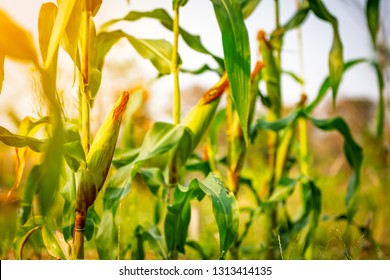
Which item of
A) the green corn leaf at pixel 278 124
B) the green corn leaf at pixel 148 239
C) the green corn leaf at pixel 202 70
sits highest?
the green corn leaf at pixel 202 70

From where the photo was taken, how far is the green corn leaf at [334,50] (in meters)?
0.91

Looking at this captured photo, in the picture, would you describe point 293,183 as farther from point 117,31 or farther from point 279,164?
point 117,31

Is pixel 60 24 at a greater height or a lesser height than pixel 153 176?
greater

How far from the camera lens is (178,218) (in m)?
0.85

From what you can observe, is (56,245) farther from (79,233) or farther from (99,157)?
(99,157)

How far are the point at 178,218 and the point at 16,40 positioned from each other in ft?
1.49

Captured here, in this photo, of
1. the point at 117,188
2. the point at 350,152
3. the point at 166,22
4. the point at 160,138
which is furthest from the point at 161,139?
the point at 350,152

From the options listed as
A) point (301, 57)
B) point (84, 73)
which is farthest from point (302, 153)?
point (84, 73)

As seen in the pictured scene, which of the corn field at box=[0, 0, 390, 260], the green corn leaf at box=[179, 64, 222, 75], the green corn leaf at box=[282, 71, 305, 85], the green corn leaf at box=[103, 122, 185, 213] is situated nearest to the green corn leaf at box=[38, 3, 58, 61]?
the corn field at box=[0, 0, 390, 260]

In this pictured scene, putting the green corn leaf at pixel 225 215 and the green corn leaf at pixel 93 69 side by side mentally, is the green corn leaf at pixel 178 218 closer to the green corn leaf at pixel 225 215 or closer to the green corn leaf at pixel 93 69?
the green corn leaf at pixel 225 215

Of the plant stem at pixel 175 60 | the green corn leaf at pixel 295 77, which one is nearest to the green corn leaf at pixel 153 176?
the plant stem at pixel 175 60

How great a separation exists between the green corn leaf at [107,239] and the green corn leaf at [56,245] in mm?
119

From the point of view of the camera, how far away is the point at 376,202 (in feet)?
6.15

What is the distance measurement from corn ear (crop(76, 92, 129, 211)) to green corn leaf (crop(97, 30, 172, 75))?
0.74 feet
